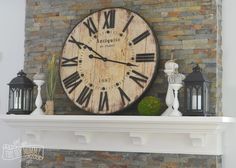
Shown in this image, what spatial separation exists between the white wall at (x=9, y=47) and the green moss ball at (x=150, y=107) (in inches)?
52.4

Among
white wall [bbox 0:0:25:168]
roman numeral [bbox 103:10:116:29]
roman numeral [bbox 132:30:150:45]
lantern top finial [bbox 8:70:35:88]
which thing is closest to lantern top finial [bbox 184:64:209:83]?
roman numeral [bbox 132:30:150:45]

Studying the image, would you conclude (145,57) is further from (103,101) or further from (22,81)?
(22,81)

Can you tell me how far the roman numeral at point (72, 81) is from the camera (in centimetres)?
344

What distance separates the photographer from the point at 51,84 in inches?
138

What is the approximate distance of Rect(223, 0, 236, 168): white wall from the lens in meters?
3.15

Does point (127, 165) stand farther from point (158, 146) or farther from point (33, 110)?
point (33, 110)

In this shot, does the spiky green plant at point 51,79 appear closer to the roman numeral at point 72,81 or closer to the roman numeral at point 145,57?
the roman numeral at point 72,81

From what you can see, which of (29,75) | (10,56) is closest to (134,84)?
(29,75)

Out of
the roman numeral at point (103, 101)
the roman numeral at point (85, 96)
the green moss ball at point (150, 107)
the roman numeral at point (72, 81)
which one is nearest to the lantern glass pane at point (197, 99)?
the green moss ball at point (150, 107)

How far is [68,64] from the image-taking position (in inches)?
138

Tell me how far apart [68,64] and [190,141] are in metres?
1.11

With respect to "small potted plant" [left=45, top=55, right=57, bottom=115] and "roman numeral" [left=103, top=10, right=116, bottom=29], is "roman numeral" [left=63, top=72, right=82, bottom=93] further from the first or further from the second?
"roman numeral" [left=103, top=10, right=116, bottom=29]

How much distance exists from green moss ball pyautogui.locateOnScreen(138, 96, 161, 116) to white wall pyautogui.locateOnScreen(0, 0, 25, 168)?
4.37 ft

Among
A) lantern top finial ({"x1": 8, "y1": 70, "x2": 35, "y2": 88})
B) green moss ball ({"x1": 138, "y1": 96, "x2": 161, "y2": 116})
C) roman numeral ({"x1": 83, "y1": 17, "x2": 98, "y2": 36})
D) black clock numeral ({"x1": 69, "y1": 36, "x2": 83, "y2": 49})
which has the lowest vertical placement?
green moss ball ({"x1": 138, "y1": 96, "x2": 161, "y2": 116})
